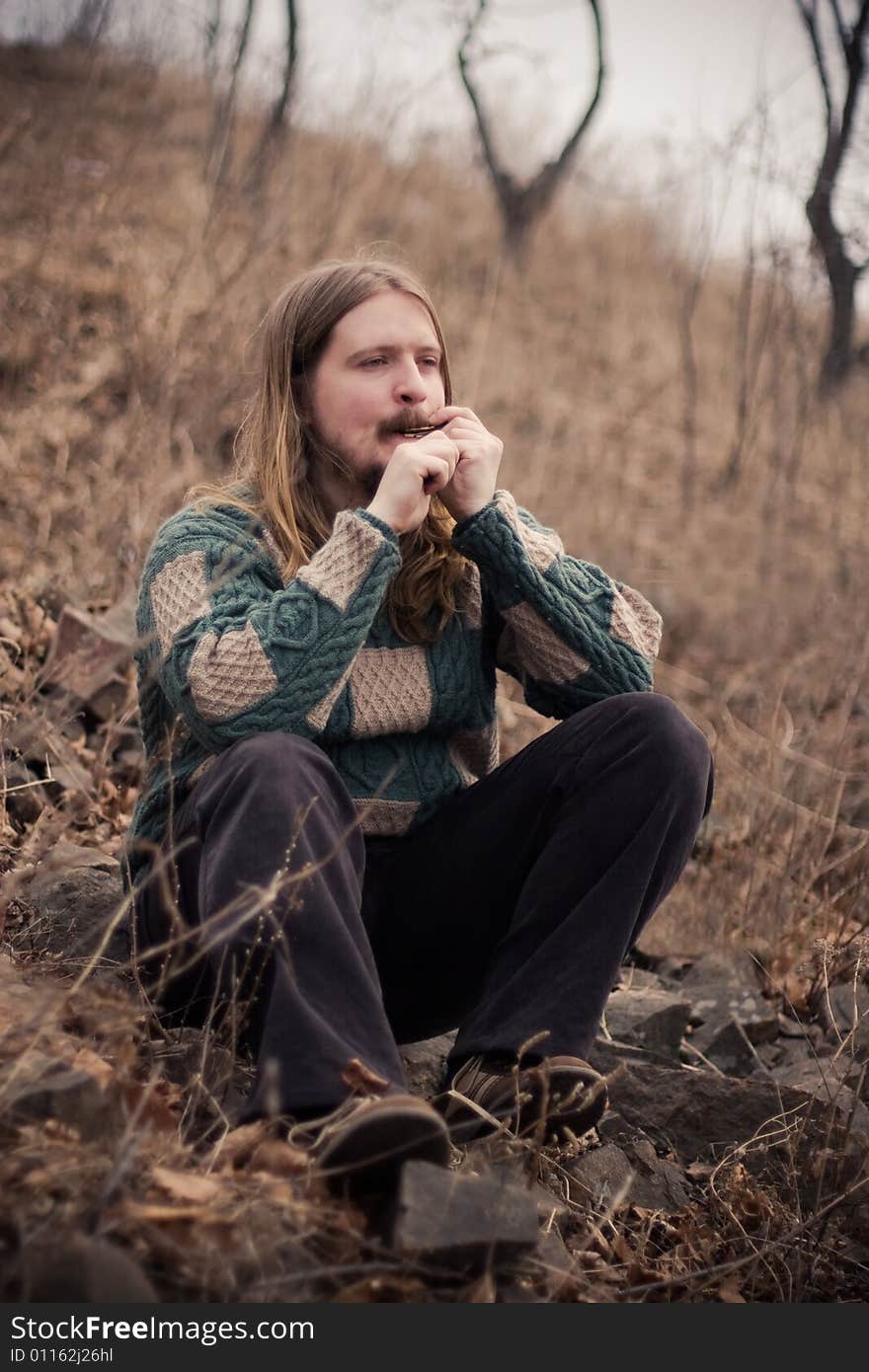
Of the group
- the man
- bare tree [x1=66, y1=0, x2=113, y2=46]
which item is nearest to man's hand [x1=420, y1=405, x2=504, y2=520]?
the man

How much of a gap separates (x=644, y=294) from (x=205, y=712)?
1092 cm

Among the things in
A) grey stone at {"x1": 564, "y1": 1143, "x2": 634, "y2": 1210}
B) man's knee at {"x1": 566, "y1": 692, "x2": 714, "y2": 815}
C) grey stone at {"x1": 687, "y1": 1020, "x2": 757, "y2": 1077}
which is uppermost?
man's knee at {"x1": 566, "y1": 692, "x2": 714, "y2": 815}

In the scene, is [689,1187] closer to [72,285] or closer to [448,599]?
[448,599]

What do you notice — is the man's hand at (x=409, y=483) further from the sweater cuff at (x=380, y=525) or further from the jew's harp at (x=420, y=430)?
the jew's harp at (x=420, y=430)

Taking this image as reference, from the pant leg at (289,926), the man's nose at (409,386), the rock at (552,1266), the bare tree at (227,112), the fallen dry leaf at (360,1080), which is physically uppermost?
the bare tree at (227,112)

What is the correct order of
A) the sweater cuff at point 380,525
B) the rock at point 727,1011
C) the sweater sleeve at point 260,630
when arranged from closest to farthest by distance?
the sweater sleeve at point 260,630 → the sweater cuff at point 380,525 → the rock at point 727,1011

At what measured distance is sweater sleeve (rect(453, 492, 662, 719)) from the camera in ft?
8.46

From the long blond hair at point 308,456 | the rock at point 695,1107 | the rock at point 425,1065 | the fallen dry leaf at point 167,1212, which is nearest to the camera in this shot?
the fallen dry leaf at point 167,1212

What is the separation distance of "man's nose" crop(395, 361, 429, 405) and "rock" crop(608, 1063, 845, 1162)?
148cm

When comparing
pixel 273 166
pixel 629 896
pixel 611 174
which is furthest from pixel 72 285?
pixel 611 174

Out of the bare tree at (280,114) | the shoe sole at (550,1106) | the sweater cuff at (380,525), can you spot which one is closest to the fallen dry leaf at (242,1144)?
the shoe sole at (550,1106)

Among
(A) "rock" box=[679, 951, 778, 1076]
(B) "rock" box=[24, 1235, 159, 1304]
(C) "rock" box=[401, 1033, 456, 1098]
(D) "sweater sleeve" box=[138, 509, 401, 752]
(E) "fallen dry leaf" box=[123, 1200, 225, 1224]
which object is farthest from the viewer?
(A) "rock" box=[679, 951, 778, 1076]

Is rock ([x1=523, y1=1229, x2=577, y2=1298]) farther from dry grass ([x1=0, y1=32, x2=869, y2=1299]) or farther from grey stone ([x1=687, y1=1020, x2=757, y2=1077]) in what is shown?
grey stone ([x1=687, y1=1020, x2=757, y2=1077])

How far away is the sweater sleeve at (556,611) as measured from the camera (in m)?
2.58
